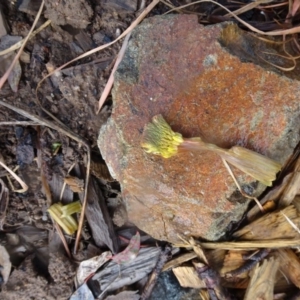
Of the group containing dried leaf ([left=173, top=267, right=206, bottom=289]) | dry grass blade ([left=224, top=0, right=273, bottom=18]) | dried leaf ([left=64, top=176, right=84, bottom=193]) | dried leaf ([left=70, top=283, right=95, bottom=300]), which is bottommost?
dried leaf ([left=70, top=283, right=95, bottom=300])

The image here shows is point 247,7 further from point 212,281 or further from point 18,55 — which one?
point 212,281

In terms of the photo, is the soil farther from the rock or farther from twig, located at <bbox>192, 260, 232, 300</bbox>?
twig, located at <bbox>192, 260, 232, 300</bbox>

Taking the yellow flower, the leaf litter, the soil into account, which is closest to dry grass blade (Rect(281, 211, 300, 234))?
the leaf litter

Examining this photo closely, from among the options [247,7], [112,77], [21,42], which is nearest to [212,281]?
[112,77]

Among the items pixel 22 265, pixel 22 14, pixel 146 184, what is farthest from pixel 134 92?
pixel 22 265

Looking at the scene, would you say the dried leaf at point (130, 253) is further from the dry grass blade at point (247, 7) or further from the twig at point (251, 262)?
the dry grass blade at point (247, 7)

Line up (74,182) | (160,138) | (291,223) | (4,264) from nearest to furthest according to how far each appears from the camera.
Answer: (160,138)
(291,223)
(74,182)
(4,264)
